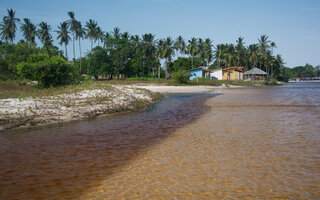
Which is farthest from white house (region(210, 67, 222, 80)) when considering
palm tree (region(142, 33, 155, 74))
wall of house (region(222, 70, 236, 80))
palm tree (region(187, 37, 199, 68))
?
palm tree (region(142, 33, 155, 74))

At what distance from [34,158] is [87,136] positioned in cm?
239

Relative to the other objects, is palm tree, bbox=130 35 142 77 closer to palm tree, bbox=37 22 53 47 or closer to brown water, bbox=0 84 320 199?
palm tree, bbox=37 22 53 47

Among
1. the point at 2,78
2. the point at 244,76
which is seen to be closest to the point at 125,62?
the point at 244,76

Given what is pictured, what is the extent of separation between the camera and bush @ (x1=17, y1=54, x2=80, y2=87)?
19.0m

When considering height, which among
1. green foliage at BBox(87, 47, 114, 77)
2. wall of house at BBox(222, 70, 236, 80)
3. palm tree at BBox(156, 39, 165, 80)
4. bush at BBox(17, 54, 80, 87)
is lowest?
bush at BBox(17, 54, 80, 87)

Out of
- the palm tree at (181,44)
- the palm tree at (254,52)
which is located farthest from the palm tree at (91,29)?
the palm tree at (254,52)

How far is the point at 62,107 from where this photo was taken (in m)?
11.9

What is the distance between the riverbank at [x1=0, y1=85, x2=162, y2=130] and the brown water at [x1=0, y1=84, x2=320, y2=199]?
4.30ft

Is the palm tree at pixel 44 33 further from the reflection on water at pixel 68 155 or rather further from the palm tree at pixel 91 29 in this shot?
the reflection on water at pixel 68 155

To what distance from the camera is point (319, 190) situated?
416 cm

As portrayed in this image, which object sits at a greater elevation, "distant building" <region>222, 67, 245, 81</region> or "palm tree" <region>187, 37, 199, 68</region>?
"palm tree" <region>187, 37, 199, 68</region>

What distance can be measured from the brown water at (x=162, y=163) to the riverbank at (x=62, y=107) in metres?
1.31

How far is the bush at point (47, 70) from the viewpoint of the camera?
62.2ft

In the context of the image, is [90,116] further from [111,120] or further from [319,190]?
[319,190]
